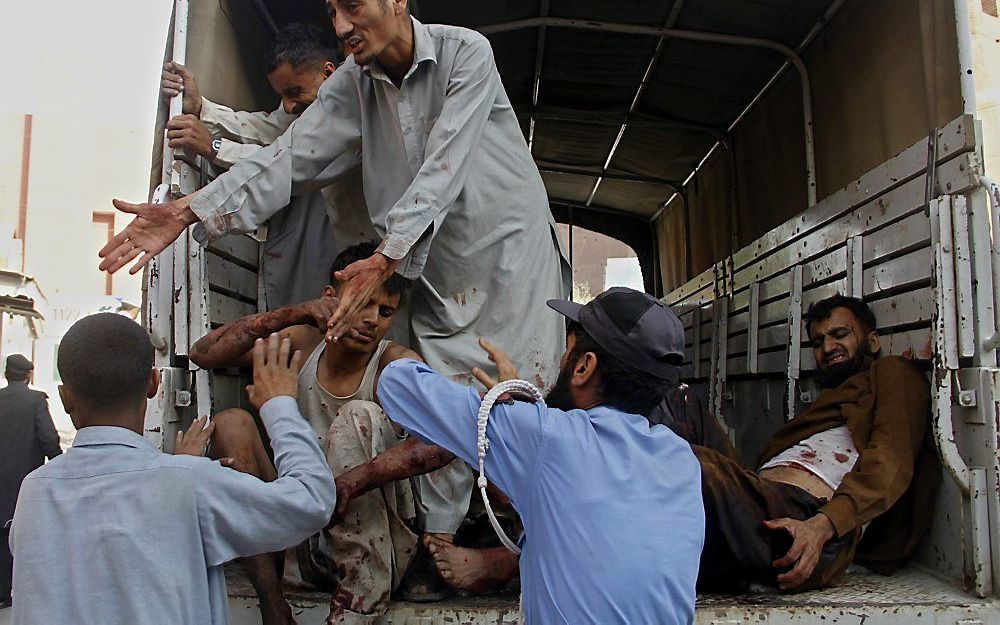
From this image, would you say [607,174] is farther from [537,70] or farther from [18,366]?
[18,366]

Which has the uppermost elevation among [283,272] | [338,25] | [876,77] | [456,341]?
[876,77]

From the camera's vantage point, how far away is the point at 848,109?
339cm

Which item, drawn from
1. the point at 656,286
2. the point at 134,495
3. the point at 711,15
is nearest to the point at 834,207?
the point at 711,15

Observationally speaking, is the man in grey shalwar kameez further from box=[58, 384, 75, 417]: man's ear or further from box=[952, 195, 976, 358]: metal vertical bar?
box=[952, 195, 976, 358]: metal vertical bar

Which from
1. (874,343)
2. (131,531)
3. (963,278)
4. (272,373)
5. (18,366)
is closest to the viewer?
(131,531)

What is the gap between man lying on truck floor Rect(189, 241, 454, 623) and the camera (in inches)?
69.4

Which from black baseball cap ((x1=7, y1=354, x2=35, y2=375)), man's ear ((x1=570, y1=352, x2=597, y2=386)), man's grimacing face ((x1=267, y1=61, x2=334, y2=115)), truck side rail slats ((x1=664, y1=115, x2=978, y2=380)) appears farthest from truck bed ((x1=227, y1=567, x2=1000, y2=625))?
black baseball cap ((x1=7, y1=354, x2=35, y2=375))

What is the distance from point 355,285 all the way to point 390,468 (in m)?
0.43

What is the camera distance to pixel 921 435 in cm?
230

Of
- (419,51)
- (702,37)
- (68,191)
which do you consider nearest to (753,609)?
(419,51)

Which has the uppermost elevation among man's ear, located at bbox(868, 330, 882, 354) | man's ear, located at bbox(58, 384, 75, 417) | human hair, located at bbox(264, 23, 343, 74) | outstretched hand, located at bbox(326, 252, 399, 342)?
human hair, located at bbox(264, 23, 343, 74)

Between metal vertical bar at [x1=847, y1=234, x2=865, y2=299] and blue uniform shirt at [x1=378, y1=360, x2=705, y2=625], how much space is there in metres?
1.82

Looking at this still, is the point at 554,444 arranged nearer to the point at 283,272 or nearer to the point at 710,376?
the point at 283,272

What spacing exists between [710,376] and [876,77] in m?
2.37
